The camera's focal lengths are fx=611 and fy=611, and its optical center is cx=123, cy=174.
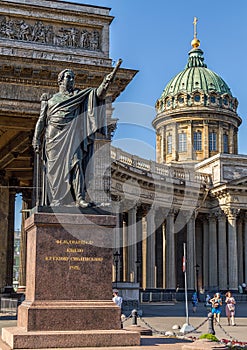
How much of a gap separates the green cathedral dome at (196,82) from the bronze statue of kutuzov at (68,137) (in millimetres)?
73925

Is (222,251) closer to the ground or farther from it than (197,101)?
closer to the ground

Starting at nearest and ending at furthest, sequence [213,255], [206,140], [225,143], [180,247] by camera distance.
Answer: [213,255] → [180,247] → [206,140] → [225,143]

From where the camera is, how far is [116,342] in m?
11.6

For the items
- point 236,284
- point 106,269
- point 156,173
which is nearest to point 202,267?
point 236,284

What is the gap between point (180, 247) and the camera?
73.8 metres

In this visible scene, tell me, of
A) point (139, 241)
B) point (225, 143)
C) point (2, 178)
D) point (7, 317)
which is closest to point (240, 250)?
point (139, 241)

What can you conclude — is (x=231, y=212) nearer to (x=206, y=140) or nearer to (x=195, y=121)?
(x=206, y=140)

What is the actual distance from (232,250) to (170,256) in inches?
312

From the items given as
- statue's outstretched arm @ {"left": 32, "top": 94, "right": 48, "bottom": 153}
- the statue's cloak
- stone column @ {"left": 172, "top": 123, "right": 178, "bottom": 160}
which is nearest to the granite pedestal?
the statue's cloak

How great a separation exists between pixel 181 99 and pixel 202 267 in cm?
2479

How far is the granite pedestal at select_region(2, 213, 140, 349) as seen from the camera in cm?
1152

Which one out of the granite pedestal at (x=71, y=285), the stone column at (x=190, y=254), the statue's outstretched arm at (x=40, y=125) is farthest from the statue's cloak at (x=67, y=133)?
the stone column at (x=190, y=254)

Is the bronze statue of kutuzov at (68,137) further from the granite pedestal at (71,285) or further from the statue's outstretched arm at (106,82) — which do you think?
the granite pedestal at (71,285)

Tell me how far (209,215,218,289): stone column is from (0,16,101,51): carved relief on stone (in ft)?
134
